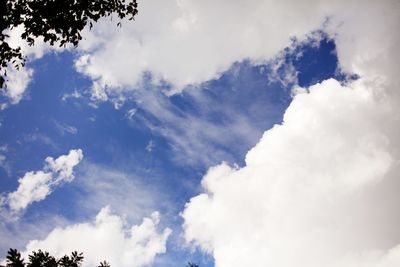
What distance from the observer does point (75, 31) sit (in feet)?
49.3

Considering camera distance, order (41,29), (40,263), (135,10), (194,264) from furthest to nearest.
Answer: (135,10), (41,29), (194,264), (40,263)

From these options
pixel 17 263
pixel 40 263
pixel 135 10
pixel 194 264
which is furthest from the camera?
pixel 135 10

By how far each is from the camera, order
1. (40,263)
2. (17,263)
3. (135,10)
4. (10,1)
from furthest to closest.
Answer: (135,10), (10,1), (40,263), (17,263)

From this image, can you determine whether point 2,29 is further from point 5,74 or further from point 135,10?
point 135,10

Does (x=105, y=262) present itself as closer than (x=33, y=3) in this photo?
Yes

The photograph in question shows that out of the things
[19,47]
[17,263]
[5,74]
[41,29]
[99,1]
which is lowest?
[17,263]

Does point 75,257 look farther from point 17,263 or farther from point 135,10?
point 135,10

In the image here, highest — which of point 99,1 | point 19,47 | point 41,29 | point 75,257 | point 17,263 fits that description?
point 99,1

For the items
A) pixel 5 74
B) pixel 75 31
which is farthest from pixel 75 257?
pixel 75 31

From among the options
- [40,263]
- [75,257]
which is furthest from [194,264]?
[40,263]

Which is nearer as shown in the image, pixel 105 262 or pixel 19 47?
pixel 105 262

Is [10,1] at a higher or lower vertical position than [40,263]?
higher

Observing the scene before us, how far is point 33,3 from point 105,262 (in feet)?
34.8

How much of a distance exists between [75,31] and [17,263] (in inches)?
391
